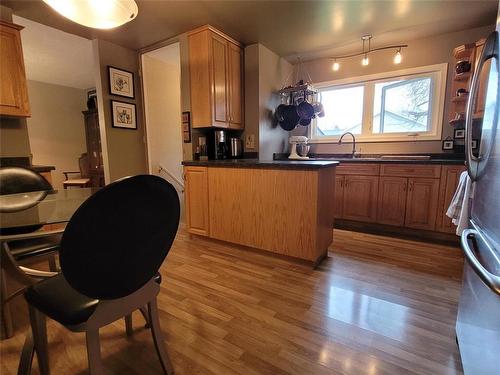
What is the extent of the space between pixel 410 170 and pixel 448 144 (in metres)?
0.75

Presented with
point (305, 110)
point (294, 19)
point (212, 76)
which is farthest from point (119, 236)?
point (305, 110)

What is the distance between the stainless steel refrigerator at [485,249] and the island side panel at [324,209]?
1.02m


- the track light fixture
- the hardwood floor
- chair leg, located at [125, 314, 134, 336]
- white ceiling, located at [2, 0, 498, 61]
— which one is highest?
white ceiling, located at [2, 0, 498, 61]

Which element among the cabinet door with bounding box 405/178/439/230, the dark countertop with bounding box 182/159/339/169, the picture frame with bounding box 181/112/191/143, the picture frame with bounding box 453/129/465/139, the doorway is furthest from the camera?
the doorway

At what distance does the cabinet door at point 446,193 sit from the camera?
101 inches

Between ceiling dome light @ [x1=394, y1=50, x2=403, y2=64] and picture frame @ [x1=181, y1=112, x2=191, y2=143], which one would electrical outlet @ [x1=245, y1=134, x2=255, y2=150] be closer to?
picture frame @ [x1=181, y1=112, x2=191, y2=143]

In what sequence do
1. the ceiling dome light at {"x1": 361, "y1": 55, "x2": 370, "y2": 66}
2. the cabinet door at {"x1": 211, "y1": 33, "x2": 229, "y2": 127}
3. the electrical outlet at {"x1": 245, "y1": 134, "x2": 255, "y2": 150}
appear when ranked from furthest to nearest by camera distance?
the electrical outlet at {"x1": 245, "y1": 134, "x2": 255, "y2": 150}, the ceiling dome light at {"x1": 361, "y1": 55, "x2": 370, "y2": 66}, the cabinet door at {"x1": 211, "y1": 33, "x2": 229, "y2": 127}

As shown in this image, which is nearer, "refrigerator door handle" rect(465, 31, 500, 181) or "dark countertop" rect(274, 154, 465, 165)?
"refrigerator door handle" rect(465, 31, 500, 181)

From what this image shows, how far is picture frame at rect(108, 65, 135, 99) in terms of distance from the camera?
10.1 ft

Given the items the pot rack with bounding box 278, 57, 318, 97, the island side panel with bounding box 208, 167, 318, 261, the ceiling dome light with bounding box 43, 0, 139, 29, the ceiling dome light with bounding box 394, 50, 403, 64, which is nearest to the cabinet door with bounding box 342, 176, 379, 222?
the pot rack with bounding box 278, 57, 318, 97

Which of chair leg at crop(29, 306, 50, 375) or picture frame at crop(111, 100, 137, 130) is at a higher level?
picture frame at crop(111, 100, 137, 130)

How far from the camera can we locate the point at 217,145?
3139 mm

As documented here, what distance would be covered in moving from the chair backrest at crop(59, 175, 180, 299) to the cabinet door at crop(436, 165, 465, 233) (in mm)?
2854

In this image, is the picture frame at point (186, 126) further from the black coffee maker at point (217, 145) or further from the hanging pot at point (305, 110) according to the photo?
the hanging pot at point (305, 110)
